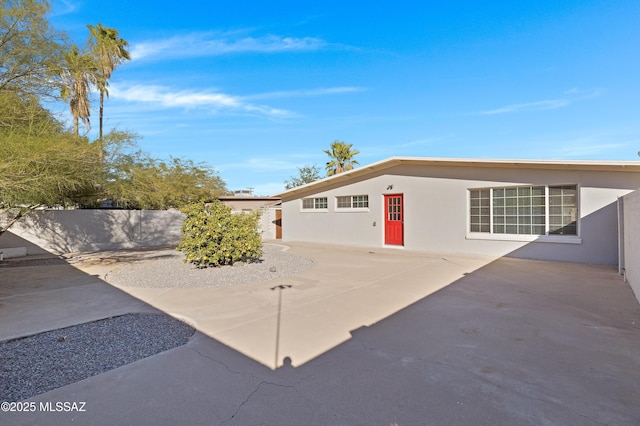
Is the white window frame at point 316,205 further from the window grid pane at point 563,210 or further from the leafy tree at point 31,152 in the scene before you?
the leafy tree at point 31,152

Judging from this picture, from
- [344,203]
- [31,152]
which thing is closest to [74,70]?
[31,152]

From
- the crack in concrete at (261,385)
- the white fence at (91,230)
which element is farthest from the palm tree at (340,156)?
Result: the crack in concrete at (261,385)

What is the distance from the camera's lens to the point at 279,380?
10.1 ft

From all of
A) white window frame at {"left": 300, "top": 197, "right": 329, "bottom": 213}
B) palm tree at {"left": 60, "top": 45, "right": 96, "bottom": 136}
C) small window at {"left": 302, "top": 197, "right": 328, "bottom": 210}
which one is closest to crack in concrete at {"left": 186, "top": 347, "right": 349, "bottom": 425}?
palm tree at {"left": 60, "top": 45, "right": 96, "bottom": 136}

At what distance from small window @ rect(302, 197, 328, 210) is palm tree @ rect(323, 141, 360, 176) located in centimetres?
1276

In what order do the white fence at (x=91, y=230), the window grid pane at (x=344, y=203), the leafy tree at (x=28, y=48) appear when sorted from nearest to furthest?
the leafy tree at (x=28, y=48), the white fence at (x=91, y=230), the window grid pane at (x=344, y=203)

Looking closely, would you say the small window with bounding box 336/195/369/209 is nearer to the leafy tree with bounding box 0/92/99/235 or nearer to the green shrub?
the green shrub

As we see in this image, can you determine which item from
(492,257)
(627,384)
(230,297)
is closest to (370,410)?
(627,384)

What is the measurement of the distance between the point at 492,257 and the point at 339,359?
9458mm

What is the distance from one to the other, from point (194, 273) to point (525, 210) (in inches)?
408

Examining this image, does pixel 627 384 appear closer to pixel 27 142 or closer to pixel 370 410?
pixel 370 410

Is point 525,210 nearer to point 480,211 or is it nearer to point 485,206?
point 485,206

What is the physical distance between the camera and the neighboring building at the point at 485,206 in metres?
9.26

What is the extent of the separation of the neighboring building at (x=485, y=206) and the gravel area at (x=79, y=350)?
10350mm
